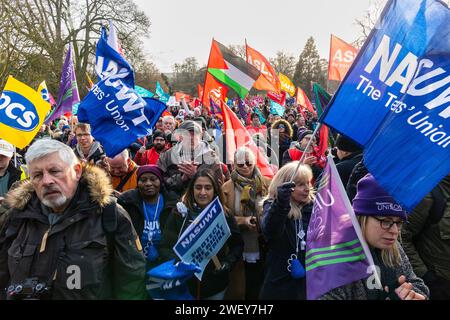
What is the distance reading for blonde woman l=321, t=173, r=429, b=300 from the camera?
2135 millimetres

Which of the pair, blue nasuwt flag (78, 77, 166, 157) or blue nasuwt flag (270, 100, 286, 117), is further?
blue nasuwt flag (270, 100, 286, 117)

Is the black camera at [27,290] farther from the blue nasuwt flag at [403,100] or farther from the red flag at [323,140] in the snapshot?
the red flag at [323,140]

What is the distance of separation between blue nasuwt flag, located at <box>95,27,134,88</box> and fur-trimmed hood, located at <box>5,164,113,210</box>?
2184 mm

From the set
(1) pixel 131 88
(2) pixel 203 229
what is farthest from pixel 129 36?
(2) pixel 203 229

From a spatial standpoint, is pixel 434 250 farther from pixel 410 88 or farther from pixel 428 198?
pixel 410 88

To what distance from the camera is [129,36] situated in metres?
28.0

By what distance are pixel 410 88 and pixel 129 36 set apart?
2791cm

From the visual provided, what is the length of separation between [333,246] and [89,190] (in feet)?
4.66

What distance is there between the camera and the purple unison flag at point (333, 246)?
214 cm

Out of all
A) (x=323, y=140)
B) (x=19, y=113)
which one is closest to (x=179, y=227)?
(x=323, y=140)

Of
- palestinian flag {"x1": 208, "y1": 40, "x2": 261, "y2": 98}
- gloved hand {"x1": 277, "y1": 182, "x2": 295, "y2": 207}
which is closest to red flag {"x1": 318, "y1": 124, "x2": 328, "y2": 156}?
palestinian flag {"x1": 208, "y1": 40, "x2": 261, "y2": 98}

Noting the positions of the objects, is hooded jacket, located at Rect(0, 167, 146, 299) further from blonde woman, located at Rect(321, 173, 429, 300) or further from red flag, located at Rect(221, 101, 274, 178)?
red flag, located at Rect(221, 101, 274, 178)

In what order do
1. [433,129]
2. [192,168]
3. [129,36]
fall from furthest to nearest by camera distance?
[129,36], [192,168], [433,129]

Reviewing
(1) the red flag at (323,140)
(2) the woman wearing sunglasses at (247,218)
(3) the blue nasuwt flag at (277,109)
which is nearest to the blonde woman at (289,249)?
(2) the woman wearing sunglasses at (247,218)
